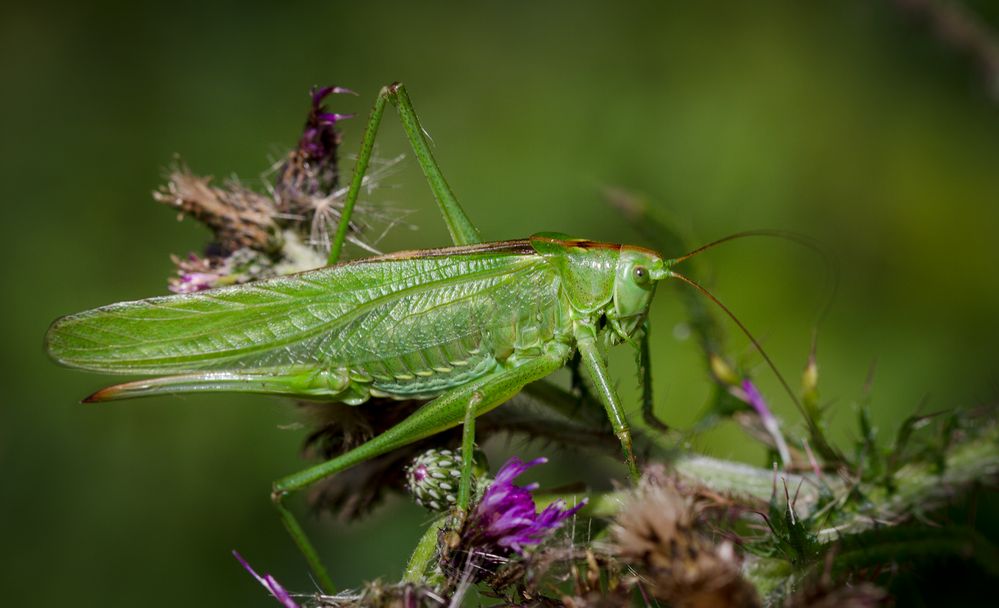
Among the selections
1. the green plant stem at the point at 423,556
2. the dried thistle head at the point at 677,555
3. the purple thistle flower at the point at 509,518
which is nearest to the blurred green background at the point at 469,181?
the purple thistle flower at the point at 509,518

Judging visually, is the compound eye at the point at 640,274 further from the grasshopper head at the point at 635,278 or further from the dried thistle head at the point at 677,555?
the dried thistle head at the point at 677,555

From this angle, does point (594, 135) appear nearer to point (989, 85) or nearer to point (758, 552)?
point (989, 85)

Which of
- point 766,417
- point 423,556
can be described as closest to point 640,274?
point 766,417

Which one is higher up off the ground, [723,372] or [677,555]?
[677,555]

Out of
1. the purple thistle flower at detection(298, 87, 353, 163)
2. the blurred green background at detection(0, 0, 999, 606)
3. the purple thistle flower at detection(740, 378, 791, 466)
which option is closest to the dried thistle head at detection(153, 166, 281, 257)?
the purple thistle flower at detection(298, 87, 353, 163)

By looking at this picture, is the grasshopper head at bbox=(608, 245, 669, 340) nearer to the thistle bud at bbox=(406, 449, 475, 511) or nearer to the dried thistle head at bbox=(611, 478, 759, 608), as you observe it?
the thistle bud at bbox=(406, 449, 475, 511)

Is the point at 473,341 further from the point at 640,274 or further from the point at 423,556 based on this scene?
the point at 423,556
